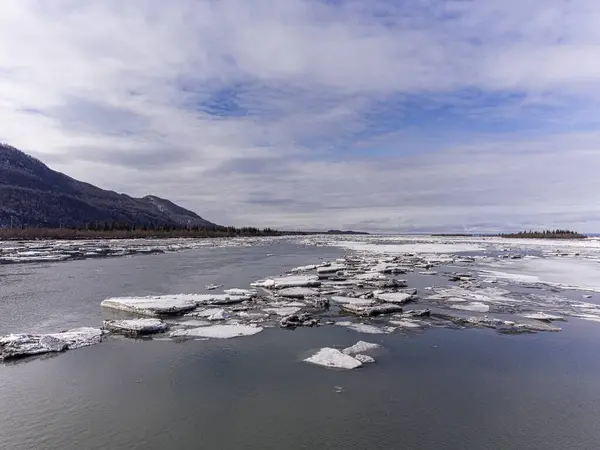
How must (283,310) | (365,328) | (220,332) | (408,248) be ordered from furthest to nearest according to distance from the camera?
1. (408,248)
2. (283,310)
3. (365,328)
4. (220,332)

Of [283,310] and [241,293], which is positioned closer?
[283,310]

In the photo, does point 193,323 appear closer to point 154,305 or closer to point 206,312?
point 206,312

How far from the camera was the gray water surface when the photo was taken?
16.0 feet

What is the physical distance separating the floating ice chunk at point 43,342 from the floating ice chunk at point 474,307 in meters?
9.48

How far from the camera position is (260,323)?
33.6 feet

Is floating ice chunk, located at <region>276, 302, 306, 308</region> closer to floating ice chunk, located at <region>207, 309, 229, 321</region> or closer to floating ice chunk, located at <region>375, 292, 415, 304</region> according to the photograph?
floating ice chunk, located at <region>207, 309, 229, 321</region>

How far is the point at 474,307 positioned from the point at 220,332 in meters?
7.43

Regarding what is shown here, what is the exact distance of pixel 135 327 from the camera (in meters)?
9.29

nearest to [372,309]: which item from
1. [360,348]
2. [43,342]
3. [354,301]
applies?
[354,301]

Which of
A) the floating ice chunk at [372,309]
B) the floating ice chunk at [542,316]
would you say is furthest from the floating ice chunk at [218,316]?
the floating ice chunk at [542,316]

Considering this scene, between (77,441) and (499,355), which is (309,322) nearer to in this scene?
(499,355)

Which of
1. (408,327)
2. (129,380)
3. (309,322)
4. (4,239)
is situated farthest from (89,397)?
(4,239)

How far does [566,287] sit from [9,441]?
17.7 m

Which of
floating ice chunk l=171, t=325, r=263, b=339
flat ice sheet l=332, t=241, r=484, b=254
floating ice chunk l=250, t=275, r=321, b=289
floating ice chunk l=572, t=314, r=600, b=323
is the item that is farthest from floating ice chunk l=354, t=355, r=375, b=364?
flat ice sheet l=332, t=241, r=484, b=254
